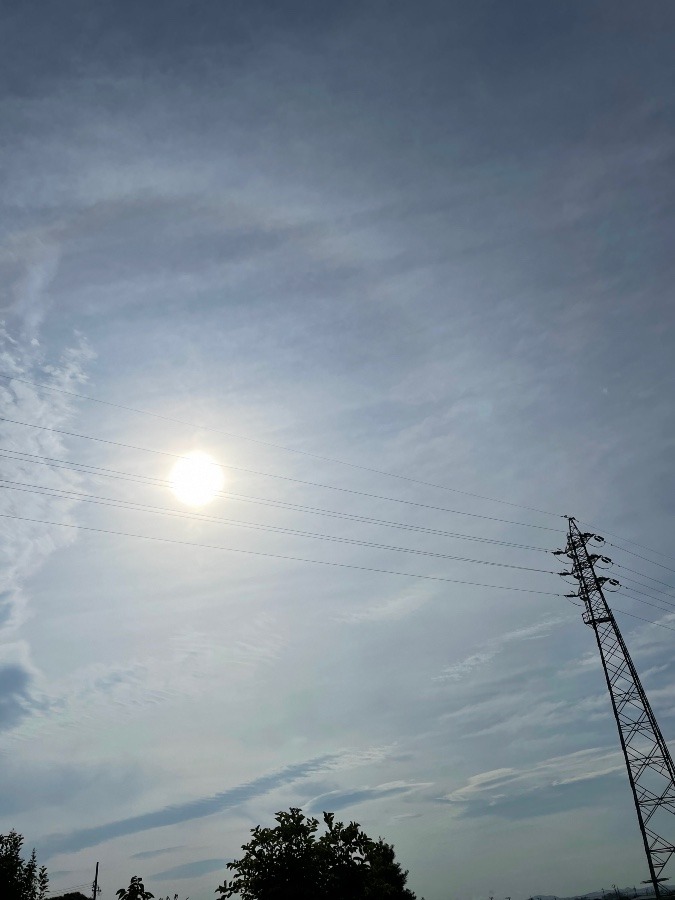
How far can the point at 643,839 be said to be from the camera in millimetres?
40250

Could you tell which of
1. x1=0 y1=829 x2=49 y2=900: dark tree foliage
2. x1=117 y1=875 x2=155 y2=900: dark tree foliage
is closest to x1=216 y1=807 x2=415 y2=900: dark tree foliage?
x1=117 y1=875 x2=155 y2=900: dark tree foliage

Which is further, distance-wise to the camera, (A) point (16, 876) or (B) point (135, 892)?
(A) point (16, 876)

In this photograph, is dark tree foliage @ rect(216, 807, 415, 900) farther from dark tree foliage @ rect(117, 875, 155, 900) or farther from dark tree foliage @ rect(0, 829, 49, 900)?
dark tree foliage @ rect(0, 829, 49, 900)

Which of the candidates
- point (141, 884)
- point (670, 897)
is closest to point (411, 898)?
point (670, 897)

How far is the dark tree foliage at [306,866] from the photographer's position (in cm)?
2461

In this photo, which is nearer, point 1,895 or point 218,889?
point 218,889

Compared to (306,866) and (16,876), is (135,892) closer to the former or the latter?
(306,866)

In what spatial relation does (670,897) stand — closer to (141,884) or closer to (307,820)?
(307,820)

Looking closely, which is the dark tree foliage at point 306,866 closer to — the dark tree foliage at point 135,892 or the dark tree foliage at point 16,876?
the dark tree foliage at point 135,892

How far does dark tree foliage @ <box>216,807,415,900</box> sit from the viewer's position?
2461 cm

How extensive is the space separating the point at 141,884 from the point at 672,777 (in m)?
34.3

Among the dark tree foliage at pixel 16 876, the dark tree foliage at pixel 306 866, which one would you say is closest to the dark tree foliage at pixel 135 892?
the dark tree foliage at pixel 306 866

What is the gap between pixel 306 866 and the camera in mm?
24812

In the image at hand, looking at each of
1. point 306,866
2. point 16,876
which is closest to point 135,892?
point 306,866
